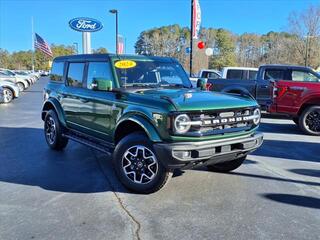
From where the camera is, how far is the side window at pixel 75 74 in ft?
21.2

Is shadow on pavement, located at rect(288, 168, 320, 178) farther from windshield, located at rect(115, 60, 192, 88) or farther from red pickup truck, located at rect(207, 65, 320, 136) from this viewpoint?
red pickup truck, located at rect(207, 65, 320, 136)

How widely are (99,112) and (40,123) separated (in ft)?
21.4

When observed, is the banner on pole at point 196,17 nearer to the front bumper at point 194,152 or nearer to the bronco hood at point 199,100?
the bronco hood at point 199,100

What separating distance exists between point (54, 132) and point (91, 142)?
5.50 ft

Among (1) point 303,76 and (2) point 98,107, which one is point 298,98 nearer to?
(1) point 303,76

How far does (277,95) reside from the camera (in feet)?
33.2

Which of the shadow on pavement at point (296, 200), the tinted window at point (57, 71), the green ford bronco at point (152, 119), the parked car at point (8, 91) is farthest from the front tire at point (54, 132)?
the parked car at point (8, 91)

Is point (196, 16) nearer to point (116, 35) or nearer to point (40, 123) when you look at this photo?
point (40, 123)

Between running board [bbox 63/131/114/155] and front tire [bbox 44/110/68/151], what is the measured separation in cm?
25

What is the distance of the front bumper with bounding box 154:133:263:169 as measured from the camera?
427cm

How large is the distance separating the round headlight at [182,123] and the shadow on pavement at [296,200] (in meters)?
1.52

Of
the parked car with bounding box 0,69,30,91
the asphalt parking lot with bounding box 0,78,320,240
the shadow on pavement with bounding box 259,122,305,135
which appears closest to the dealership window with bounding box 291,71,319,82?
the shadow on pavement with bounding box 259,122,305,135

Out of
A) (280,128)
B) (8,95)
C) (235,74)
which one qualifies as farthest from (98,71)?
(8,95)

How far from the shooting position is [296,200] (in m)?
4.66
